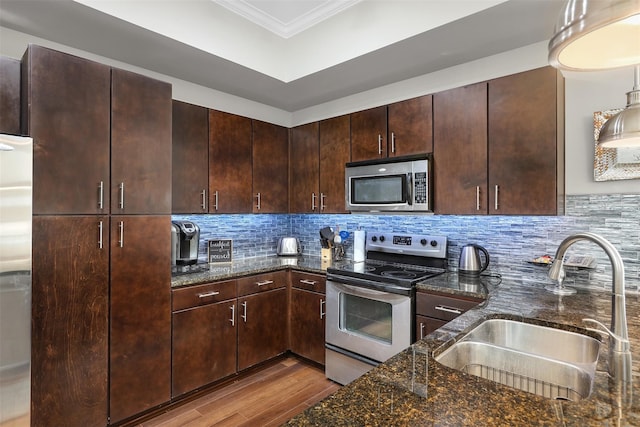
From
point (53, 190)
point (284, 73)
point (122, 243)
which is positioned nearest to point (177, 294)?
point (122, 243)

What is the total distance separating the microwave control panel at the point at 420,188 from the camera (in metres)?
2.54

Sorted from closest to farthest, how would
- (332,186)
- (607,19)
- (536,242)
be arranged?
(607,19)
(536,242)
(332,186)

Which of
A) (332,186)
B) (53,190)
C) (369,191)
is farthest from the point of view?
(332,186)

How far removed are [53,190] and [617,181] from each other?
3247 millimetres

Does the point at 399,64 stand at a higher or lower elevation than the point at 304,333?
higher

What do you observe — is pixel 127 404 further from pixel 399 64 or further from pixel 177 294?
Answer: pixel 399 64

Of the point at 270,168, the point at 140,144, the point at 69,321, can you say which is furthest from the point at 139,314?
the point at 270,168

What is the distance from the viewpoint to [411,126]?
267 cm

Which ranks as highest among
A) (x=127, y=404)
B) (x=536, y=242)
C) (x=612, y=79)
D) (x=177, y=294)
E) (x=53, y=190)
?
(x=612, y=79)

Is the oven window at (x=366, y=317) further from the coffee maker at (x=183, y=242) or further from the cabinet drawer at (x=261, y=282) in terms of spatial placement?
the coffee maker at (x=183, y=242)

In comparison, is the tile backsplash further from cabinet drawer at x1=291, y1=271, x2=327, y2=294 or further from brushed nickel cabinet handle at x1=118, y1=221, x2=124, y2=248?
brushed nickel cabinet handle at x1=118, y1=221, x2=124, y2=248

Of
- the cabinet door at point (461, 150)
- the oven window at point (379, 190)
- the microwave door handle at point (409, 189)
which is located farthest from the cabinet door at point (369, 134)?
the cabinet door at point (461, 150)

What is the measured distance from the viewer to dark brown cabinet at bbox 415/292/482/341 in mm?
2084

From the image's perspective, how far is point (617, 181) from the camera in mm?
2033
